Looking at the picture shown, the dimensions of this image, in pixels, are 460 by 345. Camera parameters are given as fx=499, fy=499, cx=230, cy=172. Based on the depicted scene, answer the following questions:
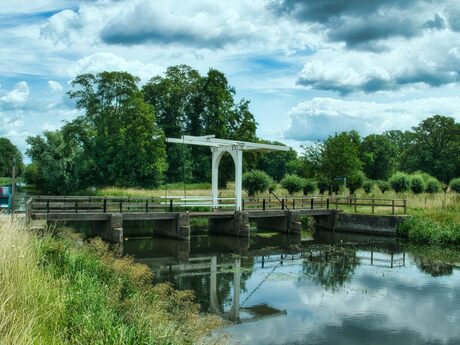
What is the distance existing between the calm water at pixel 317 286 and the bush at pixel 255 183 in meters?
12.5

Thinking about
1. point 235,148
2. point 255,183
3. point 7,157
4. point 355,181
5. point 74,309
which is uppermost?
point 7,157

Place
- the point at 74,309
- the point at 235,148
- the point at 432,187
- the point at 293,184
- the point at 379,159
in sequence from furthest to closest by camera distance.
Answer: the point at 379,159 < the point at 432,187 < the point at 293,184 < the point at 235,148 < the point at 74,309

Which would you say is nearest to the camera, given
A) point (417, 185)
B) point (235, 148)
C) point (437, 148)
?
point (235, 148)

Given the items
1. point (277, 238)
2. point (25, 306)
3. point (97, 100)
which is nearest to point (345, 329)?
point (25, 306)

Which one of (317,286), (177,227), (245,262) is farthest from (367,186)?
(317,286)

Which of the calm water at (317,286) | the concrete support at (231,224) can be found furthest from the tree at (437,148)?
the concrete support at (231,224)

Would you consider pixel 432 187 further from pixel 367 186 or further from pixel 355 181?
pixel 355 181

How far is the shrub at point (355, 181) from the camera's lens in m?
39.2

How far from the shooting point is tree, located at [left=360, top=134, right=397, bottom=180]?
63.3 meters

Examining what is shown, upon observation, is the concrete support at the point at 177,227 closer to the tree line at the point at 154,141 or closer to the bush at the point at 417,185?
the tree line at the point at 154,141

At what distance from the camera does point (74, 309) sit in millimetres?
7012

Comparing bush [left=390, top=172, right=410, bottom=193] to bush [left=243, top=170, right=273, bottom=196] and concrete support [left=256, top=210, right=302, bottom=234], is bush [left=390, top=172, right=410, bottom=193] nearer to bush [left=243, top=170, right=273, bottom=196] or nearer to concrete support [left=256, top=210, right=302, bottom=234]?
bush [left=243, top=170, right=273, bottom=196]

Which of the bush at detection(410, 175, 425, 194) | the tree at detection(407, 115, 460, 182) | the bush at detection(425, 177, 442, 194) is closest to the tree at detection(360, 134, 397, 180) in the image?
the tree at detection(407, 115, 460, 182)

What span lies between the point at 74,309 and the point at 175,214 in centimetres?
1640
